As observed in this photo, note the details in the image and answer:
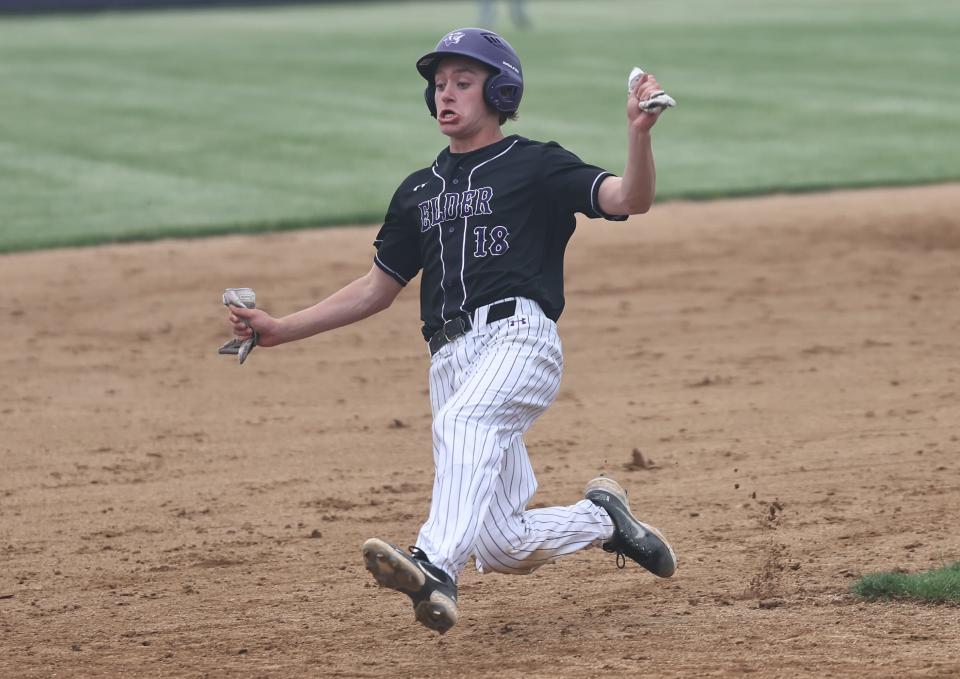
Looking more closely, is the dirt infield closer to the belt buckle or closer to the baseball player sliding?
the baseball player sliding

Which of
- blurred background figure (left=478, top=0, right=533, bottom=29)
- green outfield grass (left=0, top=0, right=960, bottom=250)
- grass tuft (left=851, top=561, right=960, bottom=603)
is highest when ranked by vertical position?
blurred background figure (left=478, top=0, right=533, bottom=29)

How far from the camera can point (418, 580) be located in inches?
156

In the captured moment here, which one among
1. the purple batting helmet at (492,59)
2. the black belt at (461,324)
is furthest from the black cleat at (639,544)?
the purple batting helmet at (492,59)

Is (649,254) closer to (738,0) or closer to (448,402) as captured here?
(448,402)

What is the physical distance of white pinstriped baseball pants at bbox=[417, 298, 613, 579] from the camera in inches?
164

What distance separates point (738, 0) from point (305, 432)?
2699 cm

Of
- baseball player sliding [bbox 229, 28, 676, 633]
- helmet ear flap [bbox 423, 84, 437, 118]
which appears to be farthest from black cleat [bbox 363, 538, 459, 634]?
helmet ear flap [bbox 423, 84, 437, 118]

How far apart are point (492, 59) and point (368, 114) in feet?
37.8

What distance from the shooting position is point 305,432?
7008mm

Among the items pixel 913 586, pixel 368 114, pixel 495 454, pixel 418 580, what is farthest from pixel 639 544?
pixel 368 114

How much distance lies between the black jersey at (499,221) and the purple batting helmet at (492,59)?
0.16 metres

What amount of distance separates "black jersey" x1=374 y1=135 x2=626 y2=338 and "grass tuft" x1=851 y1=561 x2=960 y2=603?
134cm

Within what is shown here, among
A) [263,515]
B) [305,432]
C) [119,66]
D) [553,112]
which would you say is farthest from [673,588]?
[119,66]

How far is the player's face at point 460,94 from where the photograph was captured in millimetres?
4535
